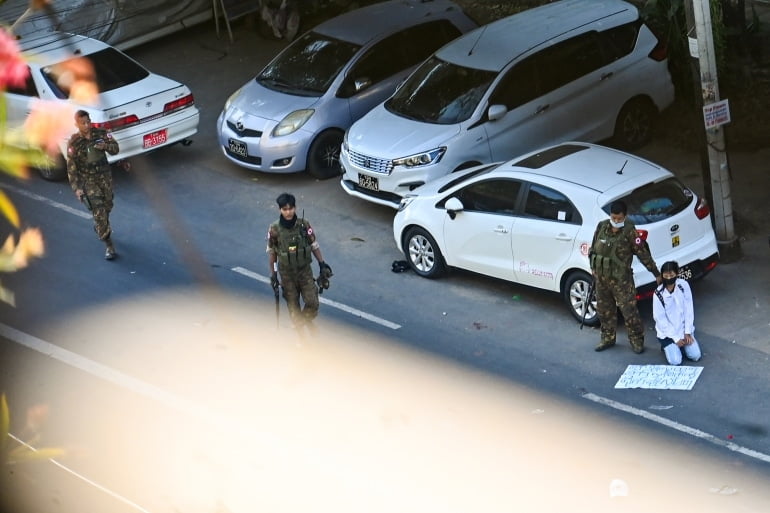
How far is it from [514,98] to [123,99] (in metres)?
4.87

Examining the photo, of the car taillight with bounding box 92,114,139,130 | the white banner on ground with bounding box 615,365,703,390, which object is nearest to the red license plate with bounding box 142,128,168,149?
the car taillight with bounding box 92,114,139,130

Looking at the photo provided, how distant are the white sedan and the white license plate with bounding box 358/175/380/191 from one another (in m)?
1.25

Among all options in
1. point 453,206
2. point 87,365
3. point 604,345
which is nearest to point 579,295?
point 604,345

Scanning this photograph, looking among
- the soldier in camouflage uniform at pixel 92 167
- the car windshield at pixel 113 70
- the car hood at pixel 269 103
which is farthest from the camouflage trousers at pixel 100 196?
the car hood at pixel 269 103

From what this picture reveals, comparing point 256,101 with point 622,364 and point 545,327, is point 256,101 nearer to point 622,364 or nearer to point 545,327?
point 545,327

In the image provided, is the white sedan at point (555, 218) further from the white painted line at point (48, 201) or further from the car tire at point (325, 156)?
the white painted line at point (48, 201)

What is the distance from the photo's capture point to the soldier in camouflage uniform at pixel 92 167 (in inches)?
495

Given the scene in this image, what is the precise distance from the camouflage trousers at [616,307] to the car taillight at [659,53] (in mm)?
5328

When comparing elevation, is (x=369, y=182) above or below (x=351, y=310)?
above

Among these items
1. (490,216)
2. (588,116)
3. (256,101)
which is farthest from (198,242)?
(588,116)

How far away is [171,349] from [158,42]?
1085cm

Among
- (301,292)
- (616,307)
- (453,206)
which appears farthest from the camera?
(453,206)

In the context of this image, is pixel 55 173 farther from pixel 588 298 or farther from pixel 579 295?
pixel 588 298

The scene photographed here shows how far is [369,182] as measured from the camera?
13.8 m
